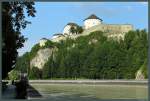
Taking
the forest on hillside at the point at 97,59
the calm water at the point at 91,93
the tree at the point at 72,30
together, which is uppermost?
the tree at the point at 72,30

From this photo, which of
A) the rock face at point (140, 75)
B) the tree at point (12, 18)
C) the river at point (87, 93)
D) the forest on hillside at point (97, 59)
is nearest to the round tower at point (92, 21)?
the forest on hillside at point (97, 59)

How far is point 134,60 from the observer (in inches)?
2408

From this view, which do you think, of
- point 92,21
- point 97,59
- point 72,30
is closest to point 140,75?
point 97,59

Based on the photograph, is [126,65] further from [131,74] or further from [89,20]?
[89,20]

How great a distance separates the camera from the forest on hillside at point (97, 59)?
59.8 m

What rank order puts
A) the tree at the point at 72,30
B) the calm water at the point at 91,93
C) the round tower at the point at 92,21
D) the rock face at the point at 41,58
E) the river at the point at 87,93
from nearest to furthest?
the river at the point at 87,93 → the calm water at the point at 91,93 → the rock face at the point at 41,58 → the round tower at the point at 92,21 → the tree at the point at 72,30

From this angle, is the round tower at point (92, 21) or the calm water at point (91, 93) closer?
the calm water at point (91, 93)

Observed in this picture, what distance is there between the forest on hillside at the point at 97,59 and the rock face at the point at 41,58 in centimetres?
477

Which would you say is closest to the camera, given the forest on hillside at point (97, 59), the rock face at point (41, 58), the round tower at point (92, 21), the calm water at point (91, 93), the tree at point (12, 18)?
the tree at point (12, 18)

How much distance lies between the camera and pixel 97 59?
6169cm

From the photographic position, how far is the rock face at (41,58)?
77.2 meters

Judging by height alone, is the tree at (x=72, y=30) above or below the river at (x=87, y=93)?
above

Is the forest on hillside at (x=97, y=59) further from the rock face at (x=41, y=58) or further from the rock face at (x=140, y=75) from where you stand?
the rock face at (x=41, y=58)

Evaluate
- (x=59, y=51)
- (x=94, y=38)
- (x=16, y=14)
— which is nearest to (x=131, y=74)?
(x=94, y=38)
